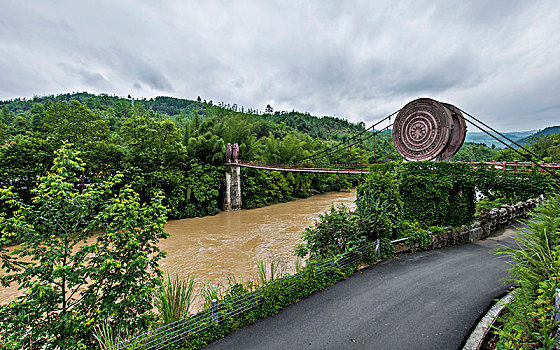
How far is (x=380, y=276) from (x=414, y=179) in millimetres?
3402

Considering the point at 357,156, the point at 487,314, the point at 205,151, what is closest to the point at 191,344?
the point at 487,314

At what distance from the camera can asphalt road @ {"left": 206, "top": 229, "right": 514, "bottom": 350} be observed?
129 inches

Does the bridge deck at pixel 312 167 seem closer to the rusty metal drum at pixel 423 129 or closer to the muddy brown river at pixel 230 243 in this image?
the muddy brown river at pixel 230 243

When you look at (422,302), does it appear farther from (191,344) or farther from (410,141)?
(410,141)

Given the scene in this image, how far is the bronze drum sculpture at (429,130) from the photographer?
268 inches

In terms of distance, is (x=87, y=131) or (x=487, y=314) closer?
(x=487, y=314)

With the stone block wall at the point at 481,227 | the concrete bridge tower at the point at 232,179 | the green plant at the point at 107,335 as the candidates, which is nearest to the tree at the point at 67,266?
the green plant at the point at 107,335

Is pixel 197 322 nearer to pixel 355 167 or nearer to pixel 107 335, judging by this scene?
pixel 107 335

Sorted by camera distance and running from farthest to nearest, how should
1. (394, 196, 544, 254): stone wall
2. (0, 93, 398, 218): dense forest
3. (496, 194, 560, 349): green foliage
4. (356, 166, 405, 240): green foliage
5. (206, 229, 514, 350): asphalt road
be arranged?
(0, 93, 398, 218): dense forest, (394, 196, 544, 254): stone wall, (356, 166, 405, 240): green foliage, (206, 229, 514, 350): asphalt road, (496, 194, 560, 349): green foliage

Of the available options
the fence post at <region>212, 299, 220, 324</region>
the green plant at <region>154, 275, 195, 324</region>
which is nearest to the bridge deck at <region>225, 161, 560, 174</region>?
the fence post at <region>212, 299, 220, 324</region>

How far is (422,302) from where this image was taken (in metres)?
4.12

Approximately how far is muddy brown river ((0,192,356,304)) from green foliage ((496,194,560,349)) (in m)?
4.39

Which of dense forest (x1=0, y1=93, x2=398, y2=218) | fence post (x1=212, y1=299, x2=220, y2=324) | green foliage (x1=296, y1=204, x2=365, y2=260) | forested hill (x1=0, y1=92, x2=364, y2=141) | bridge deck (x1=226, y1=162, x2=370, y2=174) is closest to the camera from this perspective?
fence post (x1=212, y1=299, x2=220, y2=324)

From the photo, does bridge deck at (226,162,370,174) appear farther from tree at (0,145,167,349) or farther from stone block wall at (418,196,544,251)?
tree at (0,145,167,349)
